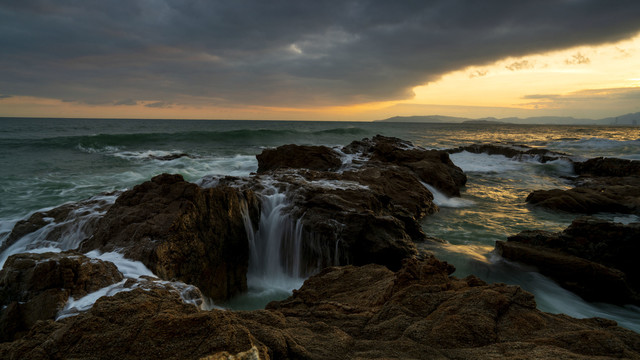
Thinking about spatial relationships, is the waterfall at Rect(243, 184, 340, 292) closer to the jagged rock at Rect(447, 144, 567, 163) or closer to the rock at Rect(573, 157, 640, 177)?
the rock at Rect(573, 157, 640, 177)

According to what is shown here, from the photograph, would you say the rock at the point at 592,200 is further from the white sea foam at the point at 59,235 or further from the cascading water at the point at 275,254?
the white sea foam at the point at 59,235

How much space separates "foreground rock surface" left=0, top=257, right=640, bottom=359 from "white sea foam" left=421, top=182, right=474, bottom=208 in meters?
8.35

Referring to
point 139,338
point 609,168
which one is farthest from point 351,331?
point 609,168

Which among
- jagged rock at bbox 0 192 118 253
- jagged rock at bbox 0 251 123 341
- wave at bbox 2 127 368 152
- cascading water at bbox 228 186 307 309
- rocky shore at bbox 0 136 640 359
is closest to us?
rocky shore at bbox 0 136 640 359

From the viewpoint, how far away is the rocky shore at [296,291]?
79.3 inches

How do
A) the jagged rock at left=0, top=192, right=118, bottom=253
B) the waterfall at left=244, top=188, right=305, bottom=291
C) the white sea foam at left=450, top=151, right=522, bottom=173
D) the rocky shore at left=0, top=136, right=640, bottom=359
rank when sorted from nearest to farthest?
the rocky shore at left=0, top=136, right=640, bottom=359 → the jagged rock at left=0, top=192, right=118, bottom=253 → the waterfall at left=244, top=188, right=305, bottom=291 → the white sea foam at left=450, top=151, right=522, bottom=173

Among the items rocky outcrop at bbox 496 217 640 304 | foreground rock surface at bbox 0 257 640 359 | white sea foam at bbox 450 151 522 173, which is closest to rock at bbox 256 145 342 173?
rocky outcrop at bbox 496 217 640 304

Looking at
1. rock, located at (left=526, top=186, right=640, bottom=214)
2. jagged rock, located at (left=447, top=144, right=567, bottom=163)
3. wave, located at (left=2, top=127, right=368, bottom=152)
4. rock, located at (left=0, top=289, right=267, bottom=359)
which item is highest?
wave, located at (left=2, top=127, right=368, bottom=152)

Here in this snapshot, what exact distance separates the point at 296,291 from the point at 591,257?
17.1 ft

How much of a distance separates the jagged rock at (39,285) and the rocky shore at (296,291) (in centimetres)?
1

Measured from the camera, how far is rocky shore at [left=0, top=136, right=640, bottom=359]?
6.61 feet

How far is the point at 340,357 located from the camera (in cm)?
216

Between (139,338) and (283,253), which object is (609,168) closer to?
(283,253)

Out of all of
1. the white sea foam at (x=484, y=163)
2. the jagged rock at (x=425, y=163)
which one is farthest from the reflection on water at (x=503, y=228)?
the jagged rock at (x=425, y=163)
